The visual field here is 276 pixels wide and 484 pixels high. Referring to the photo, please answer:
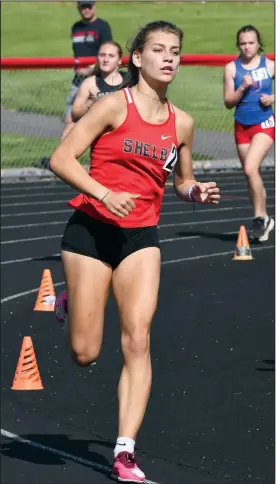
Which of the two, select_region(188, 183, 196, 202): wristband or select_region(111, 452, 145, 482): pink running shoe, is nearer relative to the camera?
select_region(111, 452, 145, 482): pink running shoe

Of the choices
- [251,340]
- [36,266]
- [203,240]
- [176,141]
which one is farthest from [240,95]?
[176,141]

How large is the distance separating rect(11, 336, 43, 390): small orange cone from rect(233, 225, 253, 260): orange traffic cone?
545cm

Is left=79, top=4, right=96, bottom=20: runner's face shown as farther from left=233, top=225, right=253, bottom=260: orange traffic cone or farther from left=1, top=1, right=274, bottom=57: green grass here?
left=1, top=1, right=274, bottom=57: green grass

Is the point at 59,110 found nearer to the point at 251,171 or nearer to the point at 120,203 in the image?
the point at 251,171

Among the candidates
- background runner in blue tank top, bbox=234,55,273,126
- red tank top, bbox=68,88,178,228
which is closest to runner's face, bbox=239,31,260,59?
background runner in blue tank top, bbox=234,55,273,126

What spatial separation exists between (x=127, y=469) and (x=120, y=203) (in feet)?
4.61

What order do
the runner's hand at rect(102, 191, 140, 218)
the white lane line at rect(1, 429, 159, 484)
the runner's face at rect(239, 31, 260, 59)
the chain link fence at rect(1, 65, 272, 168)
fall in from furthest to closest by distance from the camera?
the chain link fence at rect(1, 65, 272, 168)
the runner's face at rect(239, 31, 260, 59)
the white lane line at rect(1, 429, 159, 484)
the runner's hand at rect(102, 191, 140, 218)

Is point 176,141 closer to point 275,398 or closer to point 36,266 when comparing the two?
point 275,398

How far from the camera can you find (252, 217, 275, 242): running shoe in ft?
51.9

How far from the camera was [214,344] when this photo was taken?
36.9 ft

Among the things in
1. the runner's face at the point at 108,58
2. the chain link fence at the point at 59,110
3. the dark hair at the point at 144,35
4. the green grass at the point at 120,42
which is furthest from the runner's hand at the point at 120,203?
the chain link fence at the point at 59,110

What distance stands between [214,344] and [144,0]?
5346cm

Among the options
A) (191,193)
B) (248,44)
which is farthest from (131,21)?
(191,193)

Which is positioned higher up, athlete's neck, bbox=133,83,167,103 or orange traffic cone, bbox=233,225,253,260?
athlete's neck, bbox=133,83,167,103
